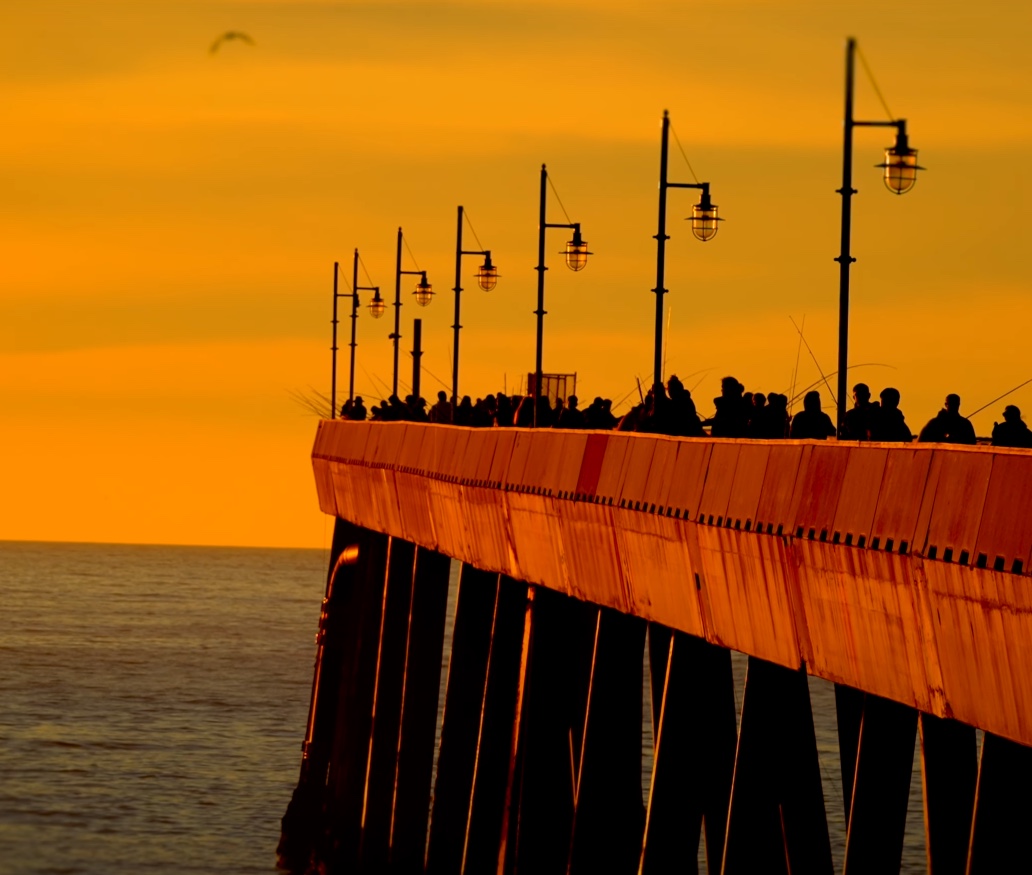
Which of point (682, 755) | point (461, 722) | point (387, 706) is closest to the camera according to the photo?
point (682, 755)

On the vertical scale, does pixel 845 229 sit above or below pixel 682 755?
above

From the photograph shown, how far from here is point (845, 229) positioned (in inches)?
940

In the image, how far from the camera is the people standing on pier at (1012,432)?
62.6 ft

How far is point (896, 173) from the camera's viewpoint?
23.8 m

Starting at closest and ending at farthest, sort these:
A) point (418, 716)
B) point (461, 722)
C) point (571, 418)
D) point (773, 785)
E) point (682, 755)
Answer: point (773, 785) < point (682, 755) < point (571, 418) < point (461, 722) < point (418, 716)

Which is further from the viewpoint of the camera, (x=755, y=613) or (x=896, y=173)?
(x=896, y=173)

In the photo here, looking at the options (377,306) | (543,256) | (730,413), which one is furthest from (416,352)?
(730,413)

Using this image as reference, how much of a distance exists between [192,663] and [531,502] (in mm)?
82417

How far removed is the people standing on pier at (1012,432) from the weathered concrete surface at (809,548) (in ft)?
3.37

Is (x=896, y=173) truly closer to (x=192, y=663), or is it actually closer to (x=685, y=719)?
(x=685, y=719)

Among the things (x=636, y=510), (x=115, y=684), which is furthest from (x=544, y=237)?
(x=115, y=684)

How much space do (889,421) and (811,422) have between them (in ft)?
Result: 6.17

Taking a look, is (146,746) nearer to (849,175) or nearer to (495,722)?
(495,722)

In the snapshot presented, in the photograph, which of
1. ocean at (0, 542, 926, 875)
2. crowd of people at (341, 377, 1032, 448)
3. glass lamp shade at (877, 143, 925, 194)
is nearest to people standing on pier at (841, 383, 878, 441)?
crowd of people at (341, 377, 1032, 448)
